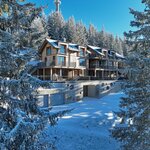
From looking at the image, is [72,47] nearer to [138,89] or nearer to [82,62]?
[82,62]

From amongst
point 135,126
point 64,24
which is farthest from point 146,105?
point 64,24

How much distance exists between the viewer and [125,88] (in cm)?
1156

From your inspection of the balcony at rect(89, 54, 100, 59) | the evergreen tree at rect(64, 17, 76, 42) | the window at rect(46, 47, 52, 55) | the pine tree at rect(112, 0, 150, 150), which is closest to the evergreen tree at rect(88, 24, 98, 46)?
the evergreen tree at rect(64, 17, 76, 42)

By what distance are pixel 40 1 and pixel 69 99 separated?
826 inches

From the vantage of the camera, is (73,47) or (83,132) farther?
(73,47)

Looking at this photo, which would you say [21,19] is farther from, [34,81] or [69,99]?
[69,99]

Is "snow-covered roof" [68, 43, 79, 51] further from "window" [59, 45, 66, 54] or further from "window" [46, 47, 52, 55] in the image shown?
"window" [46, 47, 52, 55]

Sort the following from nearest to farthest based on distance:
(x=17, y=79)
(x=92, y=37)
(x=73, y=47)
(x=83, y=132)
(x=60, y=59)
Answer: (x=17, y=79) → (x=83, y=132) → (x=60, y=59) → (x=73, y=47) → (x=92, y=37)

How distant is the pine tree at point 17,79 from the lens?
16.6ft

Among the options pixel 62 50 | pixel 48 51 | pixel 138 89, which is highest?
pixel 62 50

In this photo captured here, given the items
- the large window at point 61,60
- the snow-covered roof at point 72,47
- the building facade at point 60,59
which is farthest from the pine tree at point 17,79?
the snow-covered roof at point 72,47

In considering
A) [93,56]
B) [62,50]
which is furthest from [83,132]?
[93,56]

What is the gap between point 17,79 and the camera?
570 centimetres

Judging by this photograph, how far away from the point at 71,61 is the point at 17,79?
35.0 m
